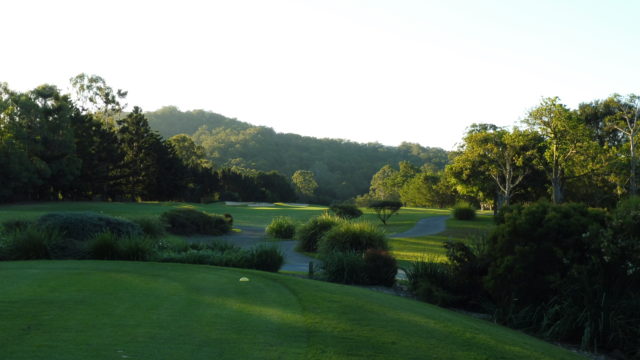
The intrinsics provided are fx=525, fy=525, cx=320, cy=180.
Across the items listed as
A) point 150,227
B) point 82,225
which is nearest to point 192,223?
point 150,227

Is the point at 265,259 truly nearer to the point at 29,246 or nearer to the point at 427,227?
the point at 29,246

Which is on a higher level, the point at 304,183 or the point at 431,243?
the point at 304,183

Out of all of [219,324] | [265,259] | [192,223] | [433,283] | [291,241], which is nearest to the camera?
[219,324]

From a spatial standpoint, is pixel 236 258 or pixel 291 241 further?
pixel 291 241

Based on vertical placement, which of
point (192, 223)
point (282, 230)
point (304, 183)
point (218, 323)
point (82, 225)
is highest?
point (304, 183)

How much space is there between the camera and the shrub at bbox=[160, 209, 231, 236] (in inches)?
1039

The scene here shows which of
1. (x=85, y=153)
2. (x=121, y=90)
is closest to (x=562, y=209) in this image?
(x=85, y=153)

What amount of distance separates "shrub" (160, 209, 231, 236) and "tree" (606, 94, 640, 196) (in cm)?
3484

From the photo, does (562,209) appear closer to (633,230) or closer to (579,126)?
(633,230)

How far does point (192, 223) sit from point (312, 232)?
854 cm

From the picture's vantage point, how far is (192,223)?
26.8 metres

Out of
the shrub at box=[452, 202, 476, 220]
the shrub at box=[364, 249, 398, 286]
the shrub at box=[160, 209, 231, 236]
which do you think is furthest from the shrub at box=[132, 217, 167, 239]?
the shrub at box=[452, 202, 476, 220]

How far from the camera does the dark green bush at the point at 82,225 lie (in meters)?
14.9

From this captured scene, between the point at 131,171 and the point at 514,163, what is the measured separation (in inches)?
1644
